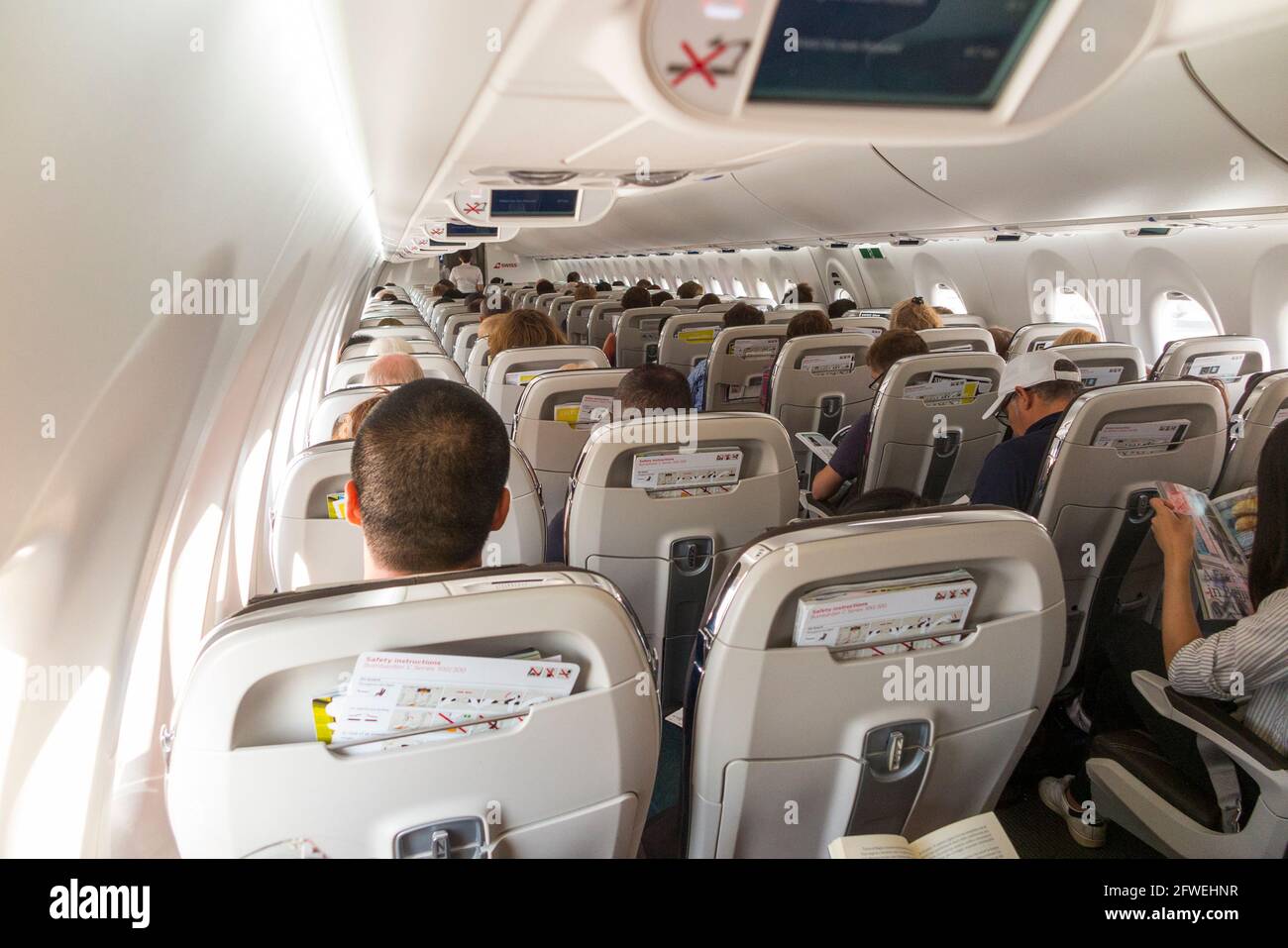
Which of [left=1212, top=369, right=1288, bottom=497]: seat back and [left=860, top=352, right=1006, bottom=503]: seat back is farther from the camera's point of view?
[left=860, top=352, right=1006, bottom=503]: seat back

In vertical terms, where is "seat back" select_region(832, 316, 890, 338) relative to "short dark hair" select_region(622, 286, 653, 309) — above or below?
below

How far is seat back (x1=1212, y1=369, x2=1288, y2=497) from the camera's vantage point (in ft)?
11.6

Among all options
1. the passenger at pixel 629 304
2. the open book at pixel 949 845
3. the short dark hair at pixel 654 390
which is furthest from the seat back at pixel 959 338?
the open book at pixel 949 845

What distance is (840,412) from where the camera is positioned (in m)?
5.57

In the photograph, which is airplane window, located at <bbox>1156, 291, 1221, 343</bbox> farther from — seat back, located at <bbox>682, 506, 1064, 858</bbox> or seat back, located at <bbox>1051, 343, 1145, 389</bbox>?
seat back, located at <bbox>682, 506, 1064, 858</bbox>

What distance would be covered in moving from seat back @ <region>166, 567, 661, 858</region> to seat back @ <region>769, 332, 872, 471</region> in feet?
13.0

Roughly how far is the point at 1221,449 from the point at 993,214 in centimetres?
482

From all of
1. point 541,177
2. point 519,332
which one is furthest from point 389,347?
point 541,177

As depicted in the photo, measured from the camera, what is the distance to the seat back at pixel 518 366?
5027mm

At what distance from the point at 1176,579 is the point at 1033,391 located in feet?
4.01

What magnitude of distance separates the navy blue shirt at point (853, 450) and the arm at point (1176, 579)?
182cm

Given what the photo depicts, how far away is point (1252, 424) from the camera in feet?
11.7

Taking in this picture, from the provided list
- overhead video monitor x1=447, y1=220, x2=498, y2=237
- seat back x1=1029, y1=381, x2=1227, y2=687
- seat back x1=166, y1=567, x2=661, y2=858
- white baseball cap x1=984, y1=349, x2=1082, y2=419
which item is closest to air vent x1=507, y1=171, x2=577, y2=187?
white baseball cap x1=984, y1=349, x2=1082, y2=419

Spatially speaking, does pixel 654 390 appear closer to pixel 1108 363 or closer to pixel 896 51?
pixel 896 51
